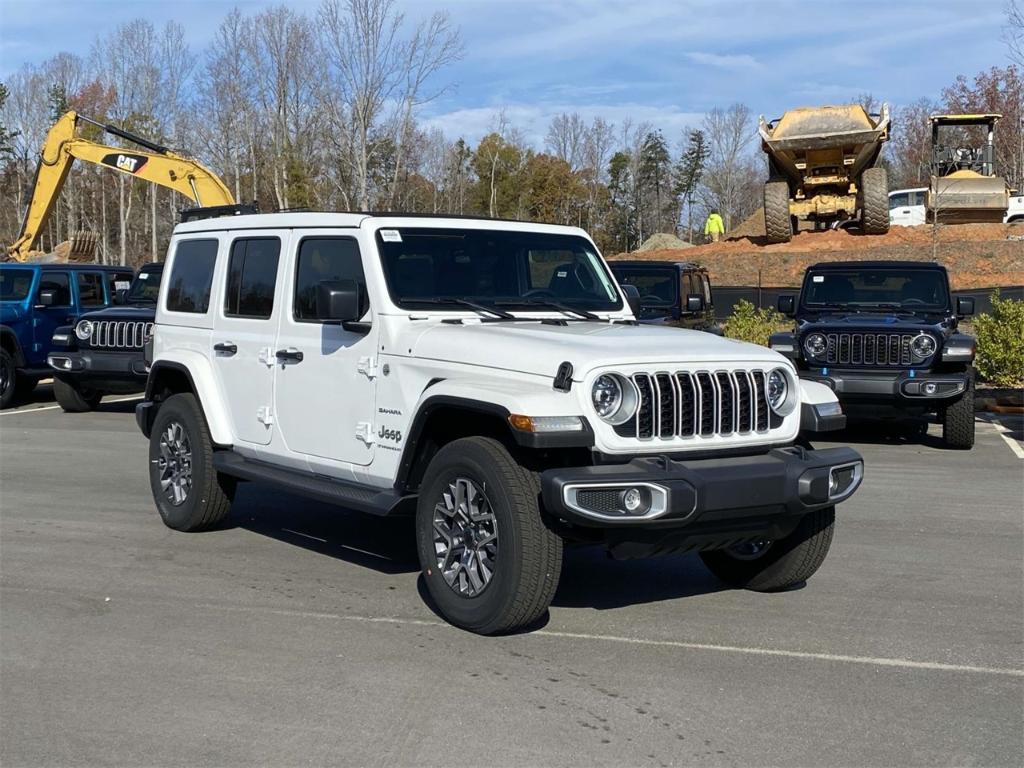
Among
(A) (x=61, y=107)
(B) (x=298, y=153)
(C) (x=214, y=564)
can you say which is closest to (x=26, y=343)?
(C) (x=214, y=564)

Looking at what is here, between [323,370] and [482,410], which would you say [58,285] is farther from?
[482,410]

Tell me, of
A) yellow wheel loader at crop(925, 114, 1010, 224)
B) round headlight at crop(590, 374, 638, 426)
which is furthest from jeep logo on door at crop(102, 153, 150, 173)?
yellow wheel loader at crop(925, 114, 1010, 224)

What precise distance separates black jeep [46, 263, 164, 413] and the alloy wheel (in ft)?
28.9

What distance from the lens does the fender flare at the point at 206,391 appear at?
734 centimetres

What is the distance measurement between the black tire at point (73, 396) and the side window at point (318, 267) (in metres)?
8.85

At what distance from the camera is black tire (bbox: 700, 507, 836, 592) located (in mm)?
6004

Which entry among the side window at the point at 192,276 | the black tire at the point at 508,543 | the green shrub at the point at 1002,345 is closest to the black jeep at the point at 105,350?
the side window at the point at 192,276

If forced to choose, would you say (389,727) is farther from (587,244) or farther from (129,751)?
(587,244)

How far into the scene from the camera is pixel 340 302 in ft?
19.5

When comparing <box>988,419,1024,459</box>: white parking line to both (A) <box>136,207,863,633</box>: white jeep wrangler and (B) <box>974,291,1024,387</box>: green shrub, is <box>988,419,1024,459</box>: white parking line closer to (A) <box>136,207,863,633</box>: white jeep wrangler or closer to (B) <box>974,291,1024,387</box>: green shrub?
(B) <box>974,291,1024,387</box>: green shrub

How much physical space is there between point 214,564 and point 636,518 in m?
3.08

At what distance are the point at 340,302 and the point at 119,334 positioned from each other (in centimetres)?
900

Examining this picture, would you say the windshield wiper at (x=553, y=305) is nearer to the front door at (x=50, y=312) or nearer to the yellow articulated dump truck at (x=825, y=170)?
the front door at (x=50, y=312)

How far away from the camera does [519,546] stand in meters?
5.07
